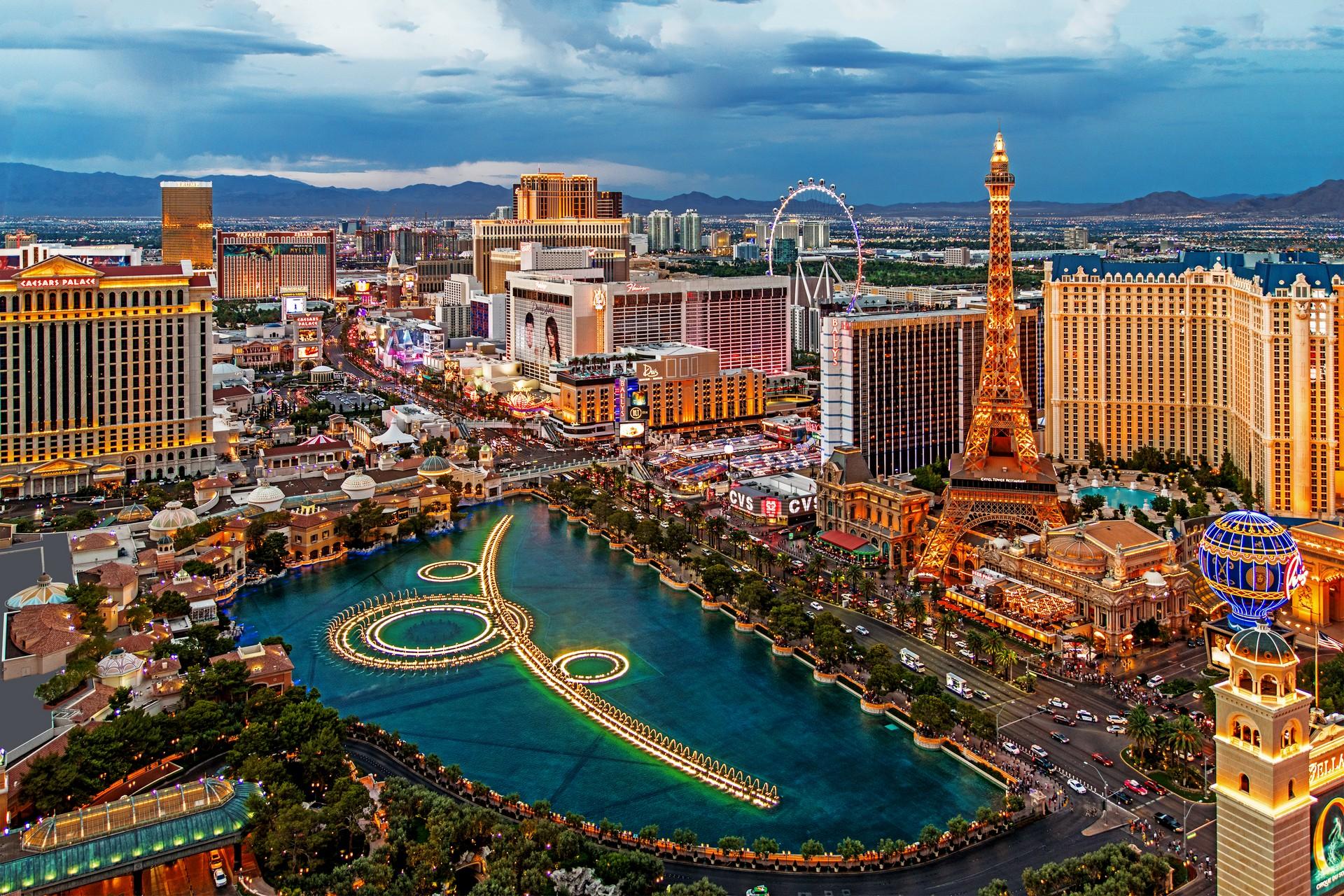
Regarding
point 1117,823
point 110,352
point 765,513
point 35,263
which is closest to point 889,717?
point 1117,823

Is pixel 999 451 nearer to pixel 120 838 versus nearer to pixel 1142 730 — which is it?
pixel 1142 730

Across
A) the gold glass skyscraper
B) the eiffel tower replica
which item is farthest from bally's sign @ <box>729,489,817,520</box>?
the gold glass skyscraper

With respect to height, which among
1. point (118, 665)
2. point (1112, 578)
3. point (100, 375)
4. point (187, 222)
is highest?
point (187, 222)

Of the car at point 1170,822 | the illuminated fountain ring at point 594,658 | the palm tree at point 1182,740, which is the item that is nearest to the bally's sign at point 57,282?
the illuminated fountain ring at point 594,658

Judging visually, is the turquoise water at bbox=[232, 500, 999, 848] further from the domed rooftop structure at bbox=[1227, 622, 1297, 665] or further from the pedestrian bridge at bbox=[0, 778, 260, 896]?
the domed rooftop structure at bbox=[1227, 622, 1297, 665]

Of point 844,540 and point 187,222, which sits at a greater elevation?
point 187,222

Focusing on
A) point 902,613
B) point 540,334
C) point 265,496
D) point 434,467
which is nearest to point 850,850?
point 902,613
